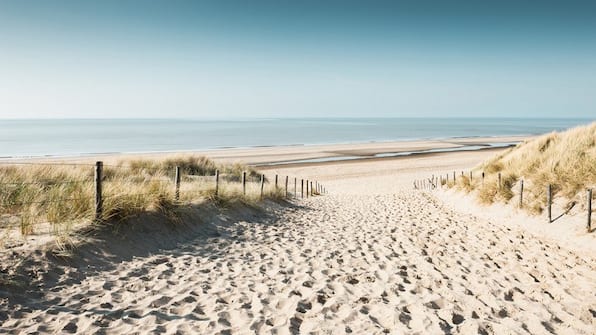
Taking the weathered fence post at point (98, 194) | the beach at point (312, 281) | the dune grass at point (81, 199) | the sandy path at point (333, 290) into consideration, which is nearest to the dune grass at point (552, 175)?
the beach at point (312, 281)

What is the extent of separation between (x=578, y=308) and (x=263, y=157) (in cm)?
4232

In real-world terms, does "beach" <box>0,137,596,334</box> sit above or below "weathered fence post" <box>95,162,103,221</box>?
below

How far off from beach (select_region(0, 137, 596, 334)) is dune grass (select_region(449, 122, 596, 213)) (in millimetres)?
1024

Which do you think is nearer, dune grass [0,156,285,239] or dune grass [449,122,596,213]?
dune grass [0,156,285,239]

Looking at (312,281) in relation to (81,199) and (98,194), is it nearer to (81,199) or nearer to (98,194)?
(98,194)

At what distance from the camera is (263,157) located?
4669cm

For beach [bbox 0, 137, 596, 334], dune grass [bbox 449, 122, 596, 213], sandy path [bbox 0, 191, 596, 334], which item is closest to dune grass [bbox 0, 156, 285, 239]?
beach [bbox 0, 137, 596, 334]

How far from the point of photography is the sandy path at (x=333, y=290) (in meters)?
4.46

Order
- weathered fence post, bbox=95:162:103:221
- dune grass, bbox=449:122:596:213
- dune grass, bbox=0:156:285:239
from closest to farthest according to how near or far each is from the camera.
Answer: dune grass, bbox=0:156:285:239 < weathered fence post, bbox=95:162:103:221 < dune grass, bbox=449:122:596:213

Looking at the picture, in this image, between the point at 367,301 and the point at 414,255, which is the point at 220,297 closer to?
the point at 367,301

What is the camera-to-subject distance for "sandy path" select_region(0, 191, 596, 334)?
14.6ft

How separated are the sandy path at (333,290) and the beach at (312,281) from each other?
2cm

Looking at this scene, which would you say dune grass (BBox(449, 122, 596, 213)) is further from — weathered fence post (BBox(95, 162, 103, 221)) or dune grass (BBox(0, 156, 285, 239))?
weathered fence post (BBox(95, 162, 103, 221))

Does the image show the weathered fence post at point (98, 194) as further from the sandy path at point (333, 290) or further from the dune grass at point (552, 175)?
the dune grass at point (552, 175)
